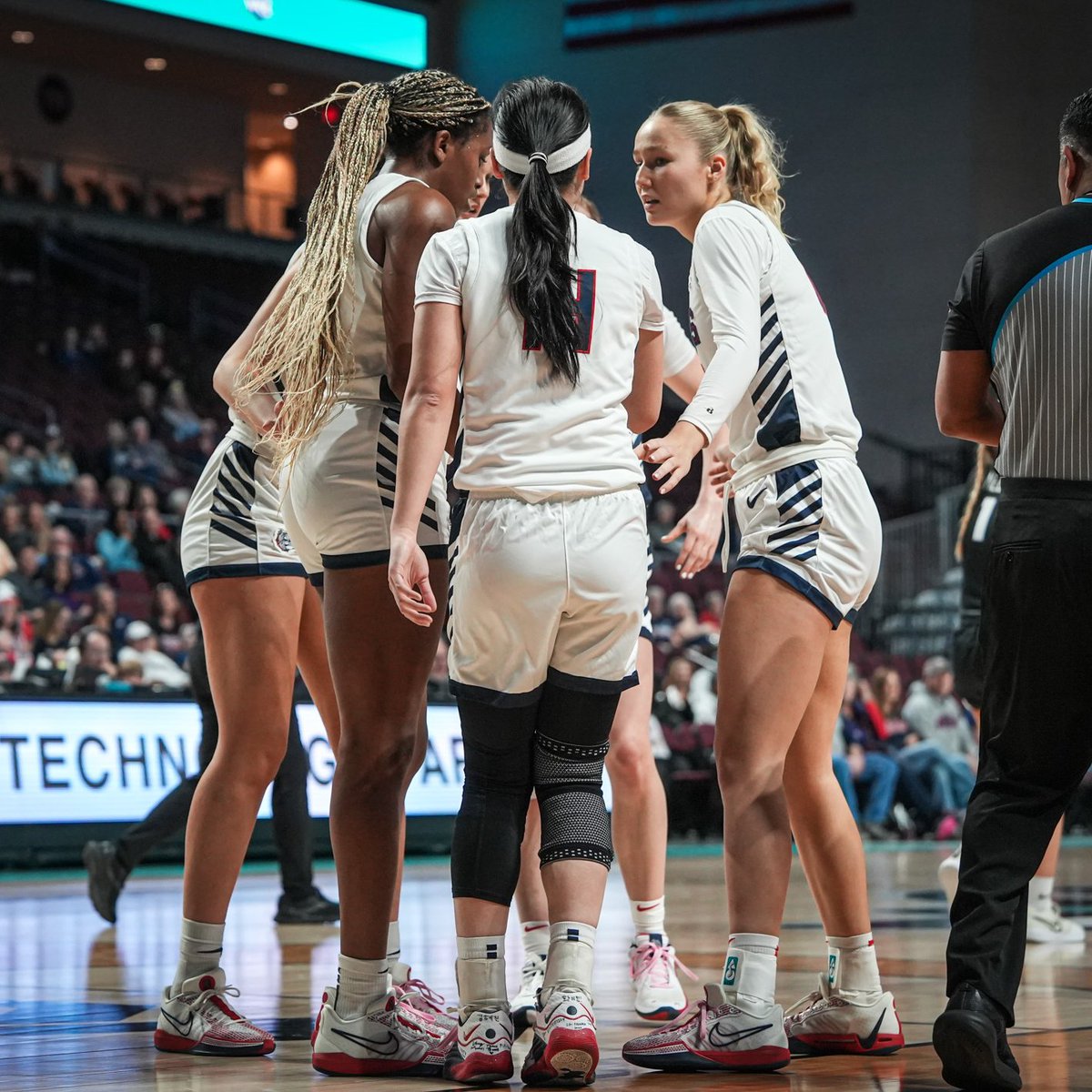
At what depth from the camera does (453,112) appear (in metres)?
3.32

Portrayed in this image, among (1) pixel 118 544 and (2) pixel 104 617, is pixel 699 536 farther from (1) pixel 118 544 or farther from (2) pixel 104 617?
(1) pixel 118 544

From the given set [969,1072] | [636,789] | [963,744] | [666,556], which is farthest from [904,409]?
[969,1072]

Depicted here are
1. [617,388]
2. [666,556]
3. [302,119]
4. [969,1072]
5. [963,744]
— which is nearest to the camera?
[969,1072]

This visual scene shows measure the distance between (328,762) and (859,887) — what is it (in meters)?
6.29

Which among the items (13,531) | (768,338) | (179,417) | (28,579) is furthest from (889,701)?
(768,338)

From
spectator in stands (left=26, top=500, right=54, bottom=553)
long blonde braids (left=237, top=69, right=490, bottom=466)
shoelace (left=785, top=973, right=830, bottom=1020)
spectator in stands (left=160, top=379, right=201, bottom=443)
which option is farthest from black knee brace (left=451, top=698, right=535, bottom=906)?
spectator in stands (left=160, top=379, right=201, bottom=443)

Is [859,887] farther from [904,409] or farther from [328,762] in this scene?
[904,409]

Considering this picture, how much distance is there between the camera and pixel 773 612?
3.17 meters

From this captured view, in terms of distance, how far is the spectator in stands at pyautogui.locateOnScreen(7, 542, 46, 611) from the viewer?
12336 mm

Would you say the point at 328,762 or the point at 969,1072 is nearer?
the point at 969,1072

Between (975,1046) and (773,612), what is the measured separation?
0.90m

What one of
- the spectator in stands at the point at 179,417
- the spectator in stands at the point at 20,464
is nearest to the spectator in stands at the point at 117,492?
the spectator in stands at the point at 20,464

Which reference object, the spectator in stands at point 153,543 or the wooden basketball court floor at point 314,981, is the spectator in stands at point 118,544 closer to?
the spectator in stands at point 153,543

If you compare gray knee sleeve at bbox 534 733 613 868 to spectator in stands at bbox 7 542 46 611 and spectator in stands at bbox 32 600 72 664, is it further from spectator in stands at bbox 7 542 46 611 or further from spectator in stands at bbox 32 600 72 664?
spectator in stands at bbox 7 542 46 611
